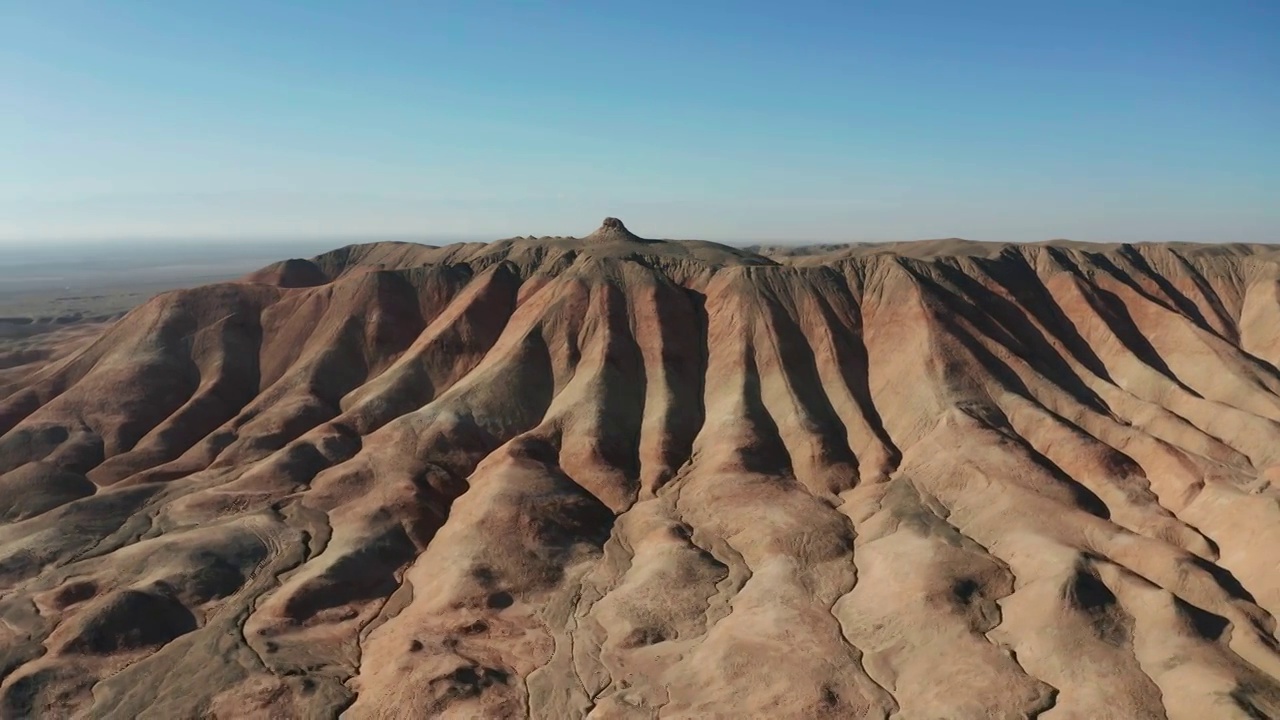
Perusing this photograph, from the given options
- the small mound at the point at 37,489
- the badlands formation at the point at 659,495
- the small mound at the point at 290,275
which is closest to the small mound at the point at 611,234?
the badlands formation at the point at 659,495

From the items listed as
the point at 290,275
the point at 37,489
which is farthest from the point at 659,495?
the point at 290,275

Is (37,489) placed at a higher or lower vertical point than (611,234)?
lower

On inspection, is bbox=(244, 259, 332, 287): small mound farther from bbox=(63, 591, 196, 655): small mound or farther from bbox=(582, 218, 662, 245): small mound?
bbox=(63, 591, 196, 655): small mound

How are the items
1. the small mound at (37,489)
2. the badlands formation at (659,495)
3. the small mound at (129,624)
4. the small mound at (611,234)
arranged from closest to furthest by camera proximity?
the badlands formation at (659,495)
the small mound at (129,624)
the small mound at (37,489)
the small mound at (611,234)

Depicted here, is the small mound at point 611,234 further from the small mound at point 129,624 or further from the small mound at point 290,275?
the small mound at point 129,624

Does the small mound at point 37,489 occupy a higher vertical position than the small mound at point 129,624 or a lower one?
higher

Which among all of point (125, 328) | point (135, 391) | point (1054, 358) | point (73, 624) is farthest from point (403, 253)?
point (1054, 358)

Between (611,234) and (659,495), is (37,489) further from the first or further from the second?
(611,234)

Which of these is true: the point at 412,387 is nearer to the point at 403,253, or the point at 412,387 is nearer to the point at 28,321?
the point at 403,253

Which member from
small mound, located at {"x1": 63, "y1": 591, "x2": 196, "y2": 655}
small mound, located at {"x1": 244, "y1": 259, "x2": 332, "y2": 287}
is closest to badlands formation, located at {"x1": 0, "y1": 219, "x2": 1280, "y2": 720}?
small mound, located at {"x1": 63, "y1": 591, "x2": 196, "y2": 655}
